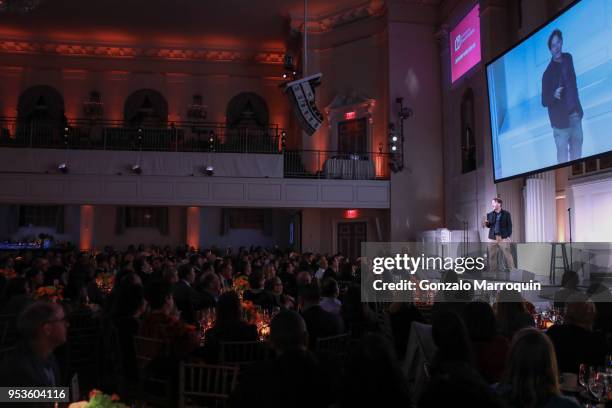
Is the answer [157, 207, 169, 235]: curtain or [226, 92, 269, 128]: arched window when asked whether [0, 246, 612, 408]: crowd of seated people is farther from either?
[226, 92, 269, 128]: arched window

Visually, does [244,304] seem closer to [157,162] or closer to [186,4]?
[157,162]

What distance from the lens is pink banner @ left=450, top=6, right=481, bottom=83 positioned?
1316cm

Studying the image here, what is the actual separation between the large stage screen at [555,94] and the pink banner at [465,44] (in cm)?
285

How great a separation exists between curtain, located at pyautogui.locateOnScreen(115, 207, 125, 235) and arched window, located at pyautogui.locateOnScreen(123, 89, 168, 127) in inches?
138

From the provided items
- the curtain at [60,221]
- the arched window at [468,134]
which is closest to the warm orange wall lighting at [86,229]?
the curtain at [60,221]

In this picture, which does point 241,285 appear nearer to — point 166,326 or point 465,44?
point 166,326

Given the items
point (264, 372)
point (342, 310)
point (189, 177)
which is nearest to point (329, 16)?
point (189, 177)

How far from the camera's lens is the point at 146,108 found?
67.2ft

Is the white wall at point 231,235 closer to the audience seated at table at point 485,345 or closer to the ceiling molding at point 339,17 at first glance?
the ceiling molding at point 339,17

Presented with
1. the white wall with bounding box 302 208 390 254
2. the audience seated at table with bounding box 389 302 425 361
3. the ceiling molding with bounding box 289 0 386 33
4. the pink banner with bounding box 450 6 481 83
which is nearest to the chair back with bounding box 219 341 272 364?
the audience seated at table with bounding box 389 302 425 361

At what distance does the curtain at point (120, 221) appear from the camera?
776 inches

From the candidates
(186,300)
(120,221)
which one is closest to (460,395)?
(186,300)

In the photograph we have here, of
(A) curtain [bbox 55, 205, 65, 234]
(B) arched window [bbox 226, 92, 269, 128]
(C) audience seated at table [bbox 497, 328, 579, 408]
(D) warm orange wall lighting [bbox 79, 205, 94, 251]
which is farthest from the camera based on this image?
(B) arched window [bbox 226, 92, 269, 128]

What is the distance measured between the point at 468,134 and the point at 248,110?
9970 millimetres
